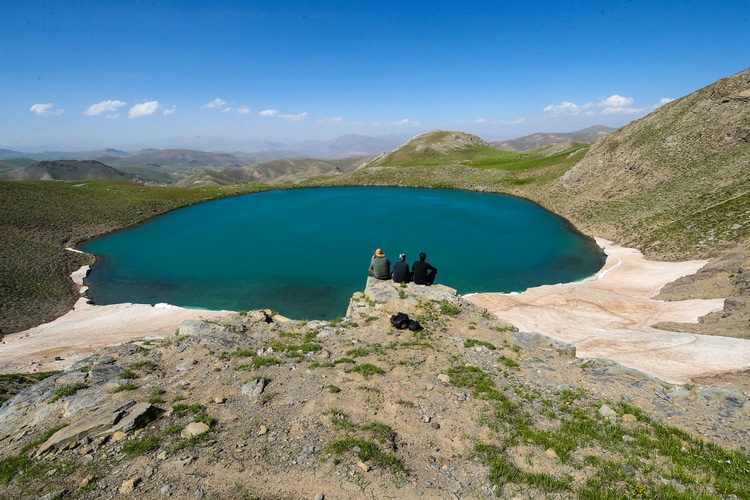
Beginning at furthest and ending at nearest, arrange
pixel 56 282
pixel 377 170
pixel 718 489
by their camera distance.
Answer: pixel 377 170 < pixel 56 282 < pixel 718 489

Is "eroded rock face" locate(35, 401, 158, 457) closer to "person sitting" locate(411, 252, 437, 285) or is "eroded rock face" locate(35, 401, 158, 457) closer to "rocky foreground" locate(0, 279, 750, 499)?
"rocky foreground" locate(0, 279, 750, 499)

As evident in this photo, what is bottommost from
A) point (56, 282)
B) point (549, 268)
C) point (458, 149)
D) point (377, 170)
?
point (56, 282)

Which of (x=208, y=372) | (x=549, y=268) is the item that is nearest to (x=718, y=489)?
(x=208, y=372)

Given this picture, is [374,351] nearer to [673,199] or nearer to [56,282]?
[56,282]

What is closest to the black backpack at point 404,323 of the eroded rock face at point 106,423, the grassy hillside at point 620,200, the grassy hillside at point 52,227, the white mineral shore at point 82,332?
the eroded rock face at point 106,423

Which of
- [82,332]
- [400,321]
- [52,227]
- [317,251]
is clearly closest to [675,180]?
[317,251]

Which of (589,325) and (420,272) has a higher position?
(420,272)

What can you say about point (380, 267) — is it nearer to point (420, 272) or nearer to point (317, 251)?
point (420, 272)
